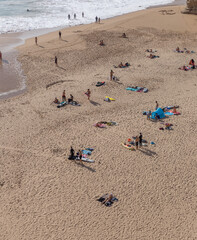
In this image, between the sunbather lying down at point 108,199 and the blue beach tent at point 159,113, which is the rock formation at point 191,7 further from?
the sunbather lying down at point 108,199

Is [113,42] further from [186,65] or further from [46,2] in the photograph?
[46,2]

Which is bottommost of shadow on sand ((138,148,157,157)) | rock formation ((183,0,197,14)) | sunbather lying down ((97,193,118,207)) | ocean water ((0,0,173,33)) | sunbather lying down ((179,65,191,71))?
sunbather lying down ((97,193,118,207))

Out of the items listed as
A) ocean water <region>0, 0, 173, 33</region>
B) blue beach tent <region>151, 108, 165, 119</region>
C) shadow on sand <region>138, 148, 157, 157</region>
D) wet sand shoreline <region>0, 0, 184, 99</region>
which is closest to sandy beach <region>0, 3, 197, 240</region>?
shadow on sand <region>138, 148, 157, 157</region>

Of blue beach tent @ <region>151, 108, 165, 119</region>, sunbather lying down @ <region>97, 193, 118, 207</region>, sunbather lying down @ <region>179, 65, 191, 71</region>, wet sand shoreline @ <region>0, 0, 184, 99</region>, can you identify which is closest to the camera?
sunbather lying down @ <region>97, 193, 118, 207</region>

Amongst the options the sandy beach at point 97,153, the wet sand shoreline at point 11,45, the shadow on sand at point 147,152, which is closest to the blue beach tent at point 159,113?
the sandy beach at point 97,153

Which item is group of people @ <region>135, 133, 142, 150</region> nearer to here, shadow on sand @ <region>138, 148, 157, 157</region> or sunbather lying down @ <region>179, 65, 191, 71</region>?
shadow on sand @ <region>138, 148, 157, 157</region>

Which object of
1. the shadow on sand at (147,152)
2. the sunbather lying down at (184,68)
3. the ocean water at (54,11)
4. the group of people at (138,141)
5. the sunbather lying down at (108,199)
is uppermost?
the ocean water at (54,11)

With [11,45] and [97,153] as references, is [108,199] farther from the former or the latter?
[11,45]

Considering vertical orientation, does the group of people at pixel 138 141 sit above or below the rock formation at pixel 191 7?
below
